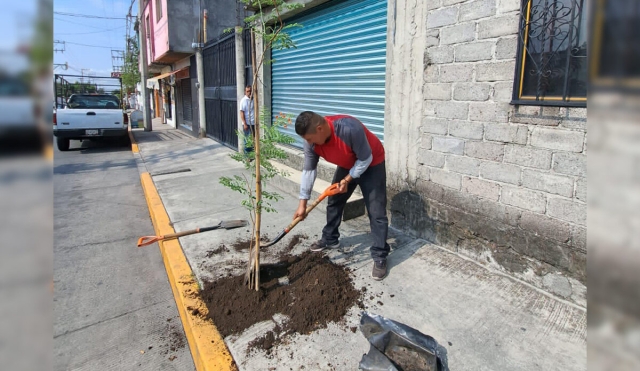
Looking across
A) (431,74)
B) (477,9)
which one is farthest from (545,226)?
(477,9)

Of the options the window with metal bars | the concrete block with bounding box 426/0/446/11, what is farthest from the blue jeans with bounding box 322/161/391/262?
the concrete block with bounding box 426/0/446/11

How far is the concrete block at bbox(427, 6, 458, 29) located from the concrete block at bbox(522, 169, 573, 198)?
1577 millimetres

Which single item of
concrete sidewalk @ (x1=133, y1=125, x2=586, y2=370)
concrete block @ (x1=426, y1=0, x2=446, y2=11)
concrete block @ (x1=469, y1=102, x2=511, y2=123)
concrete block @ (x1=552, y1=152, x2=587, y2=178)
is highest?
concrete block @ (x1=426, y1=0, x2=446, y2=11)

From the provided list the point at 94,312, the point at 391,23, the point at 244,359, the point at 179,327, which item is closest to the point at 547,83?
the point at 391,23

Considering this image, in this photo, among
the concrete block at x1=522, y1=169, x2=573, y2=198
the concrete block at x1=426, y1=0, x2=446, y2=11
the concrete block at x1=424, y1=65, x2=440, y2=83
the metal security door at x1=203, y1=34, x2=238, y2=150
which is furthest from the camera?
the metal security door at x1=203, y1=34, x2=238, y2=150

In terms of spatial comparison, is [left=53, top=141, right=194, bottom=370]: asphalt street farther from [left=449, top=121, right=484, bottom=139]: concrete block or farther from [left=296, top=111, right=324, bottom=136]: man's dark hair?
[left=449, top=121, right=484, bottom=139]: concrete block

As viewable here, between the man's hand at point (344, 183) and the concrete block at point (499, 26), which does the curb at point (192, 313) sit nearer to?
the man's hand at point (344, 183)

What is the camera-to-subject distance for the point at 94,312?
3207 millimetres

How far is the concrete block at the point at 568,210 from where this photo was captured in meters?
2.87

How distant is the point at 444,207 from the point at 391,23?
2115 millimetres

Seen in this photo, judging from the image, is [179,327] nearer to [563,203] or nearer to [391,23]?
[563,203]

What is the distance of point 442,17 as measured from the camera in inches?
146

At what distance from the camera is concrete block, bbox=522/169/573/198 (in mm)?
2949

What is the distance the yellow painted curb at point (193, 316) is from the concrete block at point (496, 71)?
3.03 metres
